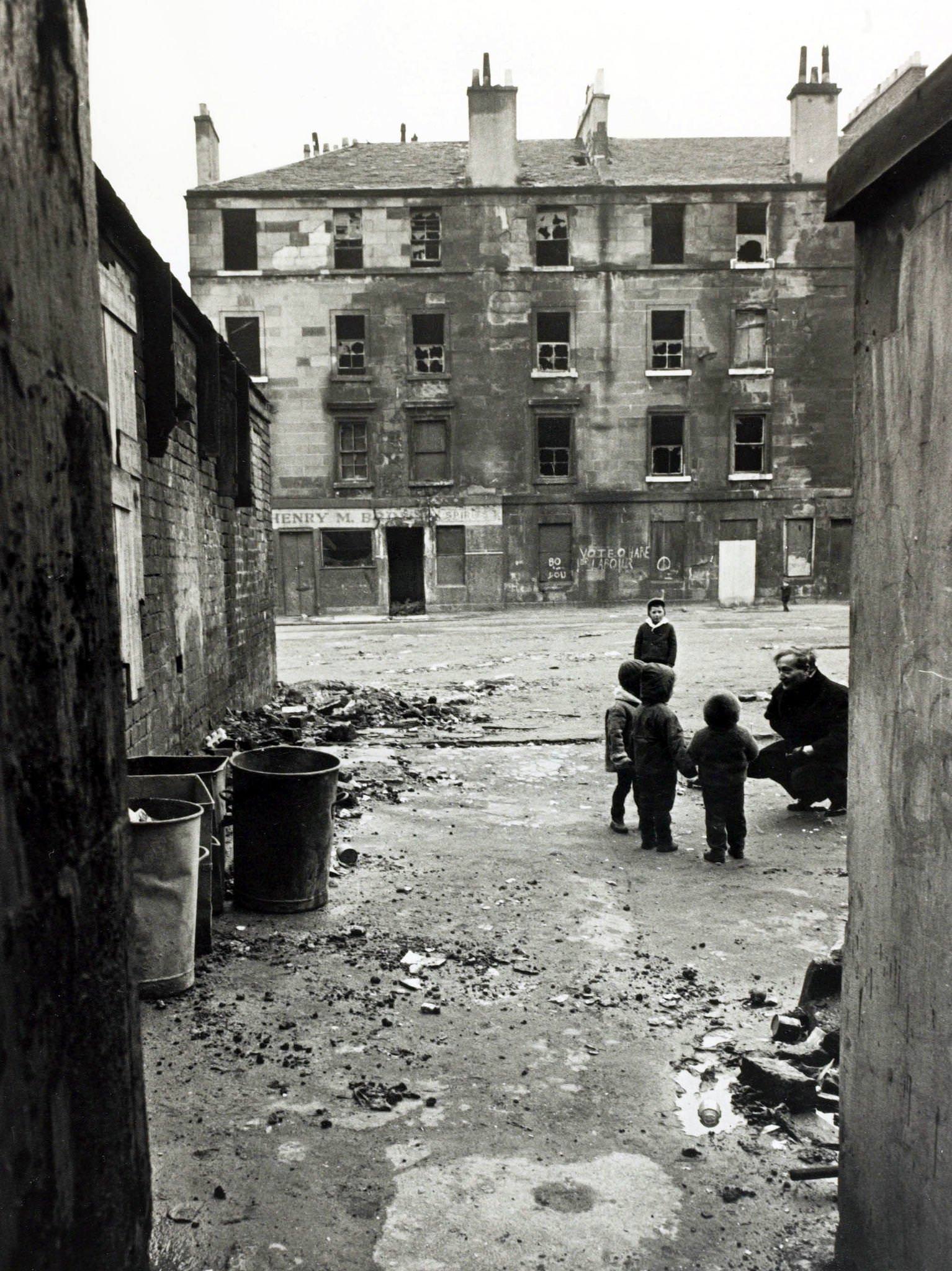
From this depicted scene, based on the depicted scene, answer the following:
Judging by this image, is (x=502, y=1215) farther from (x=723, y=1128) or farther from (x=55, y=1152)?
(x=55, y=1152)

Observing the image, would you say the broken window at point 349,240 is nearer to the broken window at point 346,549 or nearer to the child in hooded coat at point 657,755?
the broken window at point 346,549

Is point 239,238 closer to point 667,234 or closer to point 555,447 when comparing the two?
point 555,447

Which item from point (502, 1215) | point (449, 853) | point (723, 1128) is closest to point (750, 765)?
point (449, 853)

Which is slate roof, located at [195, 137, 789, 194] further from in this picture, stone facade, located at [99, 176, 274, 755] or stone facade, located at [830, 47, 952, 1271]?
stone facade, located at [830, 47, 952, 1271]

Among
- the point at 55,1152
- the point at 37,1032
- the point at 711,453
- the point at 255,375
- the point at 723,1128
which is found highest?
the point at 255,375

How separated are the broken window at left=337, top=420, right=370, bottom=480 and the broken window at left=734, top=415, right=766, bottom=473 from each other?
11545mm

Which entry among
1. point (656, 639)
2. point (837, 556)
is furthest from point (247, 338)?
point (656, 639)

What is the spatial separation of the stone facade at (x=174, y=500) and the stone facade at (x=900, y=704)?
3738mm

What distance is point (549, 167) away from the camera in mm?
31656

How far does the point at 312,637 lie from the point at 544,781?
1565cm

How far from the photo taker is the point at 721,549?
103 feet

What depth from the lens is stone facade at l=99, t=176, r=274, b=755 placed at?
20.5ft

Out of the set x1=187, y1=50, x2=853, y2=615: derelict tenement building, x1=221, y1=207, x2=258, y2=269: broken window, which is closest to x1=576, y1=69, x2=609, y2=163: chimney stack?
x1=187, y1=50, x2=853, y2=615: derelict tenement building

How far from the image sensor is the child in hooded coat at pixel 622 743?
6.94 m
